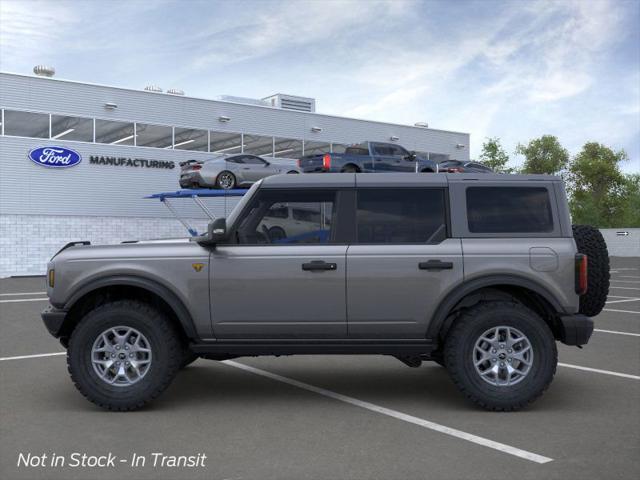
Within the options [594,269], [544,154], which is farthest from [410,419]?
[544,154]

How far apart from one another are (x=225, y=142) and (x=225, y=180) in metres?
10.3

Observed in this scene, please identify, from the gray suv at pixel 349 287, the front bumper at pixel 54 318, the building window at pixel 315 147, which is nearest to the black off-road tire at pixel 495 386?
the gray suv at pixel 349 287

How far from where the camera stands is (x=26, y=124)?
28.9 m

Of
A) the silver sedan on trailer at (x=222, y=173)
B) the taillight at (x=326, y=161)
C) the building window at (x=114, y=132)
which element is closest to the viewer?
the taillight at (x=326, y=161)

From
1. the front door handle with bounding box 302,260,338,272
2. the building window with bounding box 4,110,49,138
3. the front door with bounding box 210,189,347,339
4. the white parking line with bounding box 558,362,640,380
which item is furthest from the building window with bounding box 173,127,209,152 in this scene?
the front door handle with bounding box 302,260,338,272

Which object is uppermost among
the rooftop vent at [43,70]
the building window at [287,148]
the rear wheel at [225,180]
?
the rooftop vent at [43,70]

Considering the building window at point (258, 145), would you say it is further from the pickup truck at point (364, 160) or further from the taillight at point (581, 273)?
the taillight at point (581, 273)

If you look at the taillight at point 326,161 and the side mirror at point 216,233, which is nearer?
the side mirror at point 216,233

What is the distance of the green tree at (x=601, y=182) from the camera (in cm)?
8006

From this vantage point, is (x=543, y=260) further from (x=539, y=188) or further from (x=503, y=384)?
(x=503, y=384)

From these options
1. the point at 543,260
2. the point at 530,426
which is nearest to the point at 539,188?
the point at 543,260

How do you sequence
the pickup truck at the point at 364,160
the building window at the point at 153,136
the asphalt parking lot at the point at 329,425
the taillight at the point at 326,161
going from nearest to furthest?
the asphalt parking lot at the point at 329,425, the taillight at the point at 326,161, the pickup truck at the point at 364,160, the building window at the point at 153,136

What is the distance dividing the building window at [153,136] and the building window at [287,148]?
5663mm

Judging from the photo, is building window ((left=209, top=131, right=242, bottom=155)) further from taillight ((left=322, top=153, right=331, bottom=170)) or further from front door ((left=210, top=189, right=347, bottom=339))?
front door ((left=210, top=189, right=347, bottom=339))
